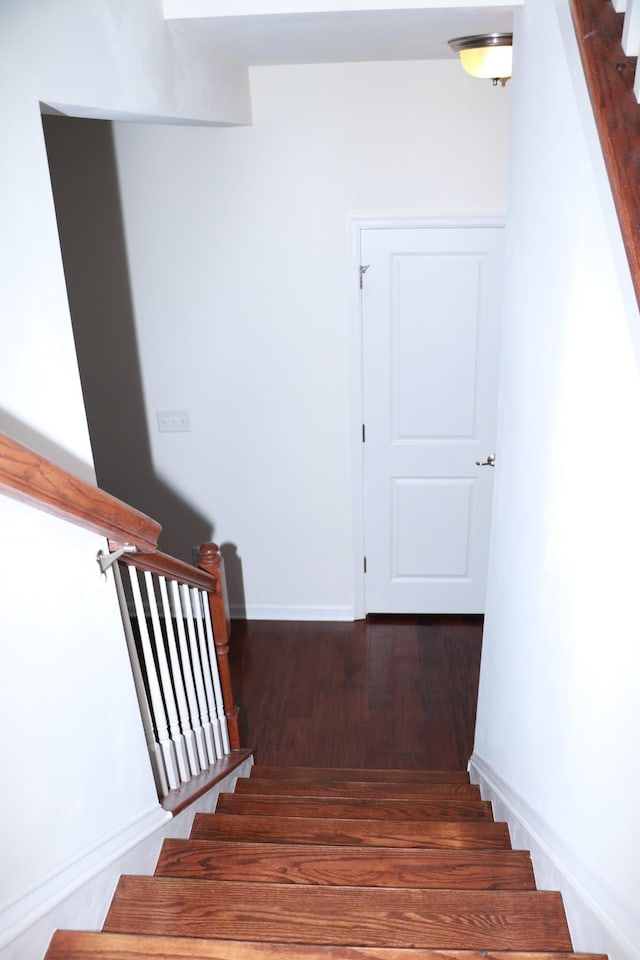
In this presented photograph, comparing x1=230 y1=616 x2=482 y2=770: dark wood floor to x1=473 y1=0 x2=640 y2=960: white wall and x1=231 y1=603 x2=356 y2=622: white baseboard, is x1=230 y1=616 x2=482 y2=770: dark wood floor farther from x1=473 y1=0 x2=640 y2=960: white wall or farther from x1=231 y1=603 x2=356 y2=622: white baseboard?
x1=473 y1=0 x2=640 y2=960: white wall

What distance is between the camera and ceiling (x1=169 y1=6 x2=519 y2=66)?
6.77ft

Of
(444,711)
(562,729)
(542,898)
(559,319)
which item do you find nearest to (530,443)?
(559,319)

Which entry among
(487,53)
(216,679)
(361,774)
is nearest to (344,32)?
(487,53)

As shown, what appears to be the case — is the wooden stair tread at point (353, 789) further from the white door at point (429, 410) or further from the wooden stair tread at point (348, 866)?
the white door at point (429, 410)

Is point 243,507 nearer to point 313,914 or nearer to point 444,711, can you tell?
point 444,711

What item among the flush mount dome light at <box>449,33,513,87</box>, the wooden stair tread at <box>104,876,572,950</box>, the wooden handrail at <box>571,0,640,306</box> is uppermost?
the flush mount dome light at <box>449,33,513,87</box>

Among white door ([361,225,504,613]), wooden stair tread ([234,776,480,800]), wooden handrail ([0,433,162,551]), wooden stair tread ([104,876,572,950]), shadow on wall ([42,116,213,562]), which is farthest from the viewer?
white door ([361,225,504,613])

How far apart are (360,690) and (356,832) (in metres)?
1.39

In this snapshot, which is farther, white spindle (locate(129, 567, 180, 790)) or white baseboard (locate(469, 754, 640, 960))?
white spindle (locate(129, 567, 180, 790))

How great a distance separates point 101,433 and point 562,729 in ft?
9.17

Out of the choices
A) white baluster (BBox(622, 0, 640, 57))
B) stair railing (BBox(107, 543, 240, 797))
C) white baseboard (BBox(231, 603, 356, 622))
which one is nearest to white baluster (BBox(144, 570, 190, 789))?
stair railing (BBox(107, 543, 240, 797))

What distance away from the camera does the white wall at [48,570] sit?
4.43ft

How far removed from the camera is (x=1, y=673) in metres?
1.33

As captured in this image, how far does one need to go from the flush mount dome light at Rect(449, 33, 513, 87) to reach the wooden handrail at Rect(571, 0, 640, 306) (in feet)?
2.80
